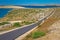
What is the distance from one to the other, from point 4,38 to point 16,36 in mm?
4056

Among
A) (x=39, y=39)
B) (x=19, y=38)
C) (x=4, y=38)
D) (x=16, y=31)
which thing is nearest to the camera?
(x=4, y=38)

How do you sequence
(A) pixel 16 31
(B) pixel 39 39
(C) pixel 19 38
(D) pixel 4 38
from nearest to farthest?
(D) pixel 4 38 < (B) pixel 39 39 < (C) pixel 19 38 < (A) pixel 16 31

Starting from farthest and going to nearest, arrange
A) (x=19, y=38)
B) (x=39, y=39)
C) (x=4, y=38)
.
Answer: (x=19, y=38), (x=39, y=39), (x=4, y=38)

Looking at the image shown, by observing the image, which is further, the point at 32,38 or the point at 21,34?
the point at 21,34

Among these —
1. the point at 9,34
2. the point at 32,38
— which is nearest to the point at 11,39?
the point at 9,34

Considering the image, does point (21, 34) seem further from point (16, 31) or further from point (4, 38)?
point (4, 38)

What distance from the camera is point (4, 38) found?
2250 centimetres

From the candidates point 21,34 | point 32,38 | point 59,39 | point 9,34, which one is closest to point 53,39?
point 59,39

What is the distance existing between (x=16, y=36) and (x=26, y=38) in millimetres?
1523

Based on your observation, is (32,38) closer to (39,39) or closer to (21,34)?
(39,39)

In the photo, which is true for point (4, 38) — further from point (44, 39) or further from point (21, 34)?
point (21, 34)

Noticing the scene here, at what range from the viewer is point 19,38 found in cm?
2559

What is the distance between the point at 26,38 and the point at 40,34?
1919mm

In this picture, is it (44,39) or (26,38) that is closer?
(44,39)
